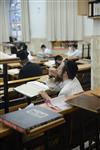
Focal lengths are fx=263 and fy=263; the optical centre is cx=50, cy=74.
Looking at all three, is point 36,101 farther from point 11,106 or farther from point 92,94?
point 92,94

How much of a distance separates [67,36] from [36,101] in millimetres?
4537

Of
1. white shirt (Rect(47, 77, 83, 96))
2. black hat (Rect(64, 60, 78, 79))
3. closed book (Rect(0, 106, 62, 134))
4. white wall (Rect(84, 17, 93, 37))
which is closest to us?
closed book (Rect(0, 106, 62, 134))

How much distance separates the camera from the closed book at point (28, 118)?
1.59 m

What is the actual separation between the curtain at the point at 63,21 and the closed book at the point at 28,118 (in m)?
5.26

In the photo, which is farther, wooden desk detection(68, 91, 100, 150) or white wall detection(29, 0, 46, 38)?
white wall detection(29, 0, 46, 38)

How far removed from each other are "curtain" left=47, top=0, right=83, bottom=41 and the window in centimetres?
A: 166

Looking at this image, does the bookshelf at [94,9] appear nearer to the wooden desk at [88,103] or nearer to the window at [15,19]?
the wooden desk at [88,103]

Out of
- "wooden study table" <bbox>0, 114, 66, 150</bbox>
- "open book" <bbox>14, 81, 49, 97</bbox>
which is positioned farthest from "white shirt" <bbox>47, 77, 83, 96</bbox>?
"wooden study table" <bbox>0, 114, 66, 150</bbox>

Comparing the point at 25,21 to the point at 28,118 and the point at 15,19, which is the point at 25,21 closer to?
the point at 15,19

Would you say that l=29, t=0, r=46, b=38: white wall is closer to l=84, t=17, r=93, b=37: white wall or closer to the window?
the window

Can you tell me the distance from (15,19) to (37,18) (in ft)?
4.16

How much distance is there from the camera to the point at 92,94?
2.31 m

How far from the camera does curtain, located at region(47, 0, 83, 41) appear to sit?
6863mm

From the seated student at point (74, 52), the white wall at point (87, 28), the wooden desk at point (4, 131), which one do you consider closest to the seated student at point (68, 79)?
the wooden desk at point (4, 131)
